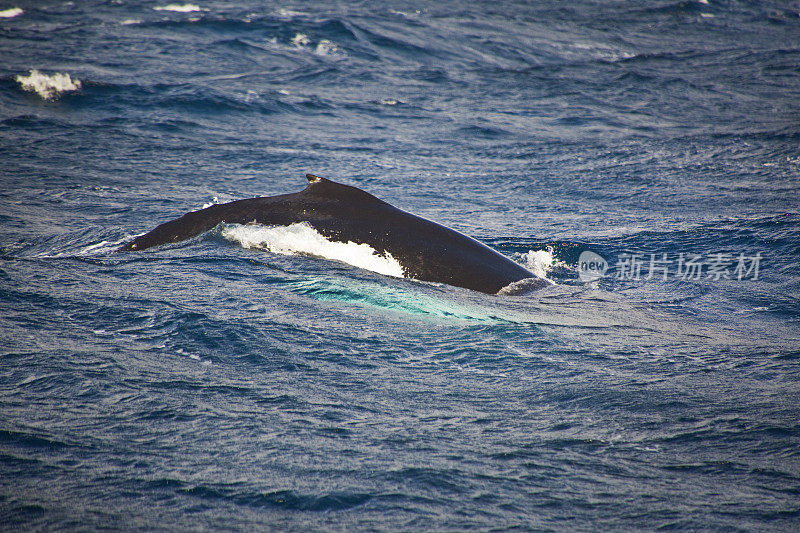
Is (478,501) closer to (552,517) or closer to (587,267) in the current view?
(552,517)

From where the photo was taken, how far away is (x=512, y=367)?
508cm

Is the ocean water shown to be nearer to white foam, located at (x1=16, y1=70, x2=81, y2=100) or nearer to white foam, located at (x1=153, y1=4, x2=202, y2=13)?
white foam, located at (x1=16, y1=70, x2=81, y2=100)

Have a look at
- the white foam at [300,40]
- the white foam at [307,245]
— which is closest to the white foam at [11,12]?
the white foam at [300,40]

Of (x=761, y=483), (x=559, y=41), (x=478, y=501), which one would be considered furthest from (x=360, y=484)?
(x=559, y=41)

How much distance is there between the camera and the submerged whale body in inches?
267

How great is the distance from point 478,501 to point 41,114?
14.3 m

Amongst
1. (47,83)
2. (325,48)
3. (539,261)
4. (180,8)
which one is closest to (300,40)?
(325,48)

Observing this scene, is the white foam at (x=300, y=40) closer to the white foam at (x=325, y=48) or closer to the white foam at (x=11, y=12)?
the white foam at (x=325, y=48)

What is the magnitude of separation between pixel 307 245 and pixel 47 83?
40.1 feet

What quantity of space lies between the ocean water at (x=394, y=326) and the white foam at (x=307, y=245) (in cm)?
3

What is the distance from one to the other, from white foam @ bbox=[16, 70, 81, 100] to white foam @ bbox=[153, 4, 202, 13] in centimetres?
1048

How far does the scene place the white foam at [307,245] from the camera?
22.4 feet

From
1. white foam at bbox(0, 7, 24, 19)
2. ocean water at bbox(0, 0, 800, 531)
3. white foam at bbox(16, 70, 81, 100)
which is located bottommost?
ocean water at bbox(0, 0, 800, 531)

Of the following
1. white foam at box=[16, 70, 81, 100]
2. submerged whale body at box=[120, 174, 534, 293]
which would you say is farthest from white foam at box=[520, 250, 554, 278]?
white foam at box=[16, 70, 81, 100]
